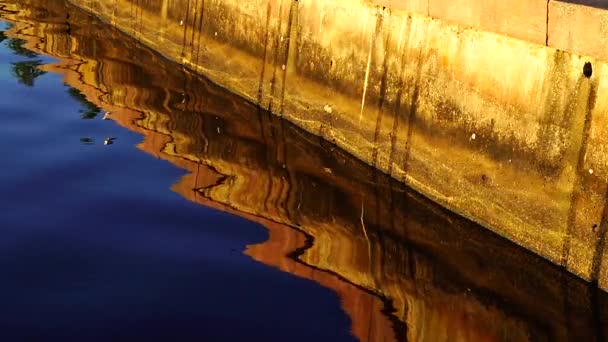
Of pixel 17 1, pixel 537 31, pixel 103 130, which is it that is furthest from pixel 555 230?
pixel 17 1

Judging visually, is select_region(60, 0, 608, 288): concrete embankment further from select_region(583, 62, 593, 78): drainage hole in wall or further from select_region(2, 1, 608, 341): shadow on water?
select_region(2, 1, 608, 341): shadow on water

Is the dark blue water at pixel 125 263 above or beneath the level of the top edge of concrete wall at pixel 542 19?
beneath

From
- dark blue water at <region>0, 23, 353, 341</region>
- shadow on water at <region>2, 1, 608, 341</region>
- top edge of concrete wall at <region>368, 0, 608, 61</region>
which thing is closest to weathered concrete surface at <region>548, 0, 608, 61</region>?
top edge of concrete wall at <region>368, 0, 608, 61</region>

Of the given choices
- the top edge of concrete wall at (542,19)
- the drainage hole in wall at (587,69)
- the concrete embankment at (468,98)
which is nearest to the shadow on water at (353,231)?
the concrete embankment at (468,98)

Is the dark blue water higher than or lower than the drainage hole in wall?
lower

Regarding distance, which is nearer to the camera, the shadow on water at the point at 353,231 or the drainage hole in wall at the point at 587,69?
the shadow on water at the point at 353,231

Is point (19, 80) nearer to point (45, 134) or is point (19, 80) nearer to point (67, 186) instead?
point (45, 134)

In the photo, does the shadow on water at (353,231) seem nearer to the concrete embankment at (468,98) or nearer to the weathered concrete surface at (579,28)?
the concrete embankment at (468,98)
